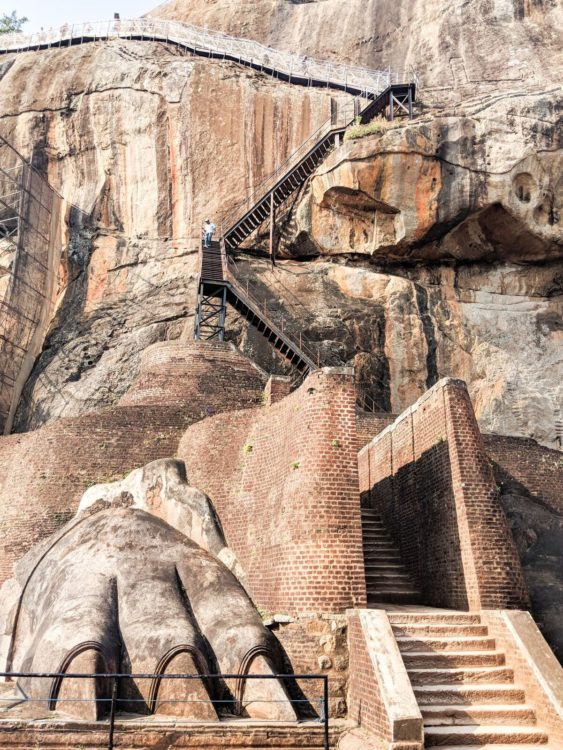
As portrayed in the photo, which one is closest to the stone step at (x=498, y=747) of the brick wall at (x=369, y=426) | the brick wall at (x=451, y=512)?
the brick wall at (x=451, y=512)

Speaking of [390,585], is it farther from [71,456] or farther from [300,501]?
[71,456]

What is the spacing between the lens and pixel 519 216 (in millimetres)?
27953

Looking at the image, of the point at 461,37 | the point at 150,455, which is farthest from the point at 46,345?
the point at 461,37

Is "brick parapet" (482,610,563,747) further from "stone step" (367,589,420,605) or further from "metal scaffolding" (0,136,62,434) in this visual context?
"metal scaffolding" (0,136,62,434)

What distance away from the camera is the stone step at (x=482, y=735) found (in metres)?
8.02

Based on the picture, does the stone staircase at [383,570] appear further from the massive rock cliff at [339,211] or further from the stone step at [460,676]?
the massive rock cliff at [339,211]

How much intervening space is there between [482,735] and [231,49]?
3613cm

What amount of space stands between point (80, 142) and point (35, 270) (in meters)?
6.58

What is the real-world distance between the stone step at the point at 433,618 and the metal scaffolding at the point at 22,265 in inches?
905

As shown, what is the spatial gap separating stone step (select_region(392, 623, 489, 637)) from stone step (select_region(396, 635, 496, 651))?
93mm

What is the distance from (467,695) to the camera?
8.73 metres

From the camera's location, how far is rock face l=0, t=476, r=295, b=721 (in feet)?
28.2

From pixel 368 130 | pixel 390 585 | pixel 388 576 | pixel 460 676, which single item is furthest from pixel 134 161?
pixel 460 676

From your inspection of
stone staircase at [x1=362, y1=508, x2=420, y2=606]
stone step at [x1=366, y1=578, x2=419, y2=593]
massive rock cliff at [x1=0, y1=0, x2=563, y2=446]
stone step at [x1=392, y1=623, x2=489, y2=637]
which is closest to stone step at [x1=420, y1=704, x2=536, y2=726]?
stone step at [x1=392, y1=623, x2=489, y2=637]
